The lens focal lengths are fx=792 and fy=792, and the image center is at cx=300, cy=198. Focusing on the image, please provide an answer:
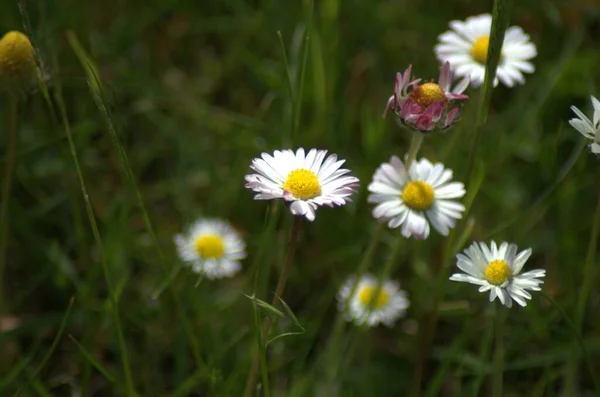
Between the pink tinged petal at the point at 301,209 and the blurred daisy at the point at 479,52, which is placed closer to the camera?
the pink tinged petal at the point at 301,209

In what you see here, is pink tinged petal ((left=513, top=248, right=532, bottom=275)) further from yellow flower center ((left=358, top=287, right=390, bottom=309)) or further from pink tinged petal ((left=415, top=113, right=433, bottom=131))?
yellow flower center ((left=358, top=287, right=390, bottom=309))

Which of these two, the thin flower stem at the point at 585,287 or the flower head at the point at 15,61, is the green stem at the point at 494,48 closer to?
the thin flower stem at the point at 585,287

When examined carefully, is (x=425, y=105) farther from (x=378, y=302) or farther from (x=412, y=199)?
(x=378, y=302)

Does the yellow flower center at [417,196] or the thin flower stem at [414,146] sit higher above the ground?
the thin flower stem at [414,146]

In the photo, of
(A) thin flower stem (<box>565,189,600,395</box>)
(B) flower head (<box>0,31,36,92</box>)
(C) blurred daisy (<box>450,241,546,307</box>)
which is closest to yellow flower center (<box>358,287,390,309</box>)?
(A) thin flower stem (<box>565,189,600,395</box>)

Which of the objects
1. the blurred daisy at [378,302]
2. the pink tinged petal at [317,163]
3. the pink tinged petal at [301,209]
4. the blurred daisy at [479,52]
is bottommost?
the blurred daisy at [378,302]

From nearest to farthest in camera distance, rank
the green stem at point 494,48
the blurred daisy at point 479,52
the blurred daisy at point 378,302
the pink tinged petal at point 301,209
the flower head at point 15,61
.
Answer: the pink tinged petal at point 301,209 → the green stem at point 494,48 → the flower head at point 15,61 → the blurred daisy at point 479,52 → the blurred daisy at point 378,302

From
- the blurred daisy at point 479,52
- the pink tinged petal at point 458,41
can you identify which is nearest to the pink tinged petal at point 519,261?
the blurred daisy at point 479,52

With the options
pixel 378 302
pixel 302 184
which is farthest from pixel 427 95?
pixel 378 302
